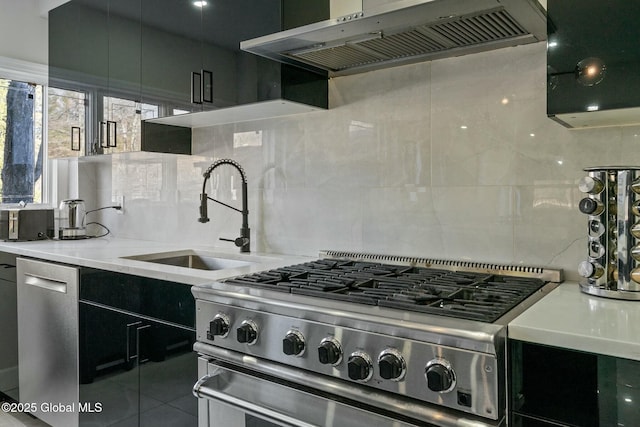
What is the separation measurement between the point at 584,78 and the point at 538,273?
646 millimetres

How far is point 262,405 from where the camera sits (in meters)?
1.36

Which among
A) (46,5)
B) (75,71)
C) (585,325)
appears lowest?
(585,325)

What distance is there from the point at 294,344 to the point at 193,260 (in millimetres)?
1379

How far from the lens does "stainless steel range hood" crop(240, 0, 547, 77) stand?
A: 53.7 inches

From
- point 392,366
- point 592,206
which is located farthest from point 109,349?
point 592,206

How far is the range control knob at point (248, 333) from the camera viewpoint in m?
1.39

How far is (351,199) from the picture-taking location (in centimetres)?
204

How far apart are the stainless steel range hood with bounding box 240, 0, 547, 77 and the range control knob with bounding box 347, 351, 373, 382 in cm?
96

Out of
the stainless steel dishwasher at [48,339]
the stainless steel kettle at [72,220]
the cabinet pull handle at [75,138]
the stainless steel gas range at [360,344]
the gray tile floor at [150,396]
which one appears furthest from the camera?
the stainless steel kettle at [72,220]

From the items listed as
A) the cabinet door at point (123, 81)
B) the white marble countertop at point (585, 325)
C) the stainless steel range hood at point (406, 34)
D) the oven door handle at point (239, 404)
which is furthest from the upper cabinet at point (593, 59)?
the cabinet door at point (123, 81)

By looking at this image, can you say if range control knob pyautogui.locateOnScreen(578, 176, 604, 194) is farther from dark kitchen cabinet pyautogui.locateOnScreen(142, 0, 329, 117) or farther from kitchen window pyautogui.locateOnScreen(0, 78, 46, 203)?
kitchen window pyautogui.locateOnScreen(0, 78, 46, 203)

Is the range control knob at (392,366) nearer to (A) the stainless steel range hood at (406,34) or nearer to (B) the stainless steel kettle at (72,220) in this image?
(A) the stainless steel range hood at (406,34)

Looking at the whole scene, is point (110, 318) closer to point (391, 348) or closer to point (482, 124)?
point (391, 348)

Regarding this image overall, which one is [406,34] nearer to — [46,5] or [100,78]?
[100,78]
